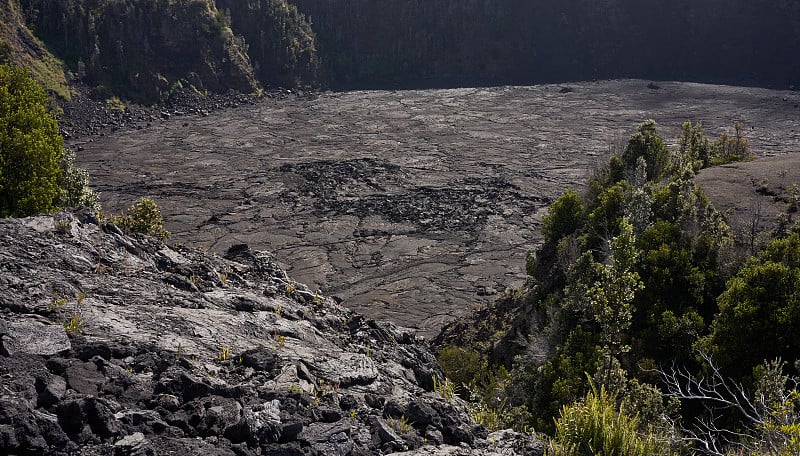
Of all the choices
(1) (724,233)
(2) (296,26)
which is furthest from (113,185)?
(2) (296,26)

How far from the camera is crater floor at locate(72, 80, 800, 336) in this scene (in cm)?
2878

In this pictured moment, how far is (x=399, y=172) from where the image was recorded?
1652 inches

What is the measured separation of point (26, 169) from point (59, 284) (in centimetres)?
796

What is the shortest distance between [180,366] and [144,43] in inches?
2679


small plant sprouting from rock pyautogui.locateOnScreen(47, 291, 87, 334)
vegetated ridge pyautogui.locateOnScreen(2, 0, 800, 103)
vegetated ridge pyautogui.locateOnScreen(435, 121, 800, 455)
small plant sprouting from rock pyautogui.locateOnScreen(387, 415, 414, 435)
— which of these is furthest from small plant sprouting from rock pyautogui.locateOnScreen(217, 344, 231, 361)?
vegetated ridge pyautogui.locateOnScreen(2, 0, 800, 103)

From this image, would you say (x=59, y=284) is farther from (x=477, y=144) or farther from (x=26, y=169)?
(x=477, y=144)

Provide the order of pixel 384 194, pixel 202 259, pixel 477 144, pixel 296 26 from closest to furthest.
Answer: pixel 202 259, pixel 384 194, pixel 477 144, pixel 296 26

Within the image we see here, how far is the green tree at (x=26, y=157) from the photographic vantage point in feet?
A: 53.0

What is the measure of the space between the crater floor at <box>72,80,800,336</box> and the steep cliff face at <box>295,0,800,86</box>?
1261cm

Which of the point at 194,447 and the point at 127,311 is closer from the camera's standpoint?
the point at 194,447

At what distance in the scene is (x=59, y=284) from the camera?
34.1ft

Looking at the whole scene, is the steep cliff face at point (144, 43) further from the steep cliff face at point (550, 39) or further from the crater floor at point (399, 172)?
the steep cliff face at point (550, 39)

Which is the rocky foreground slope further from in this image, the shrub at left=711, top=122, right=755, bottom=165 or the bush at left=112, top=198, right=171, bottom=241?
the shrub at left=711, top=122, right=755, bottom=165

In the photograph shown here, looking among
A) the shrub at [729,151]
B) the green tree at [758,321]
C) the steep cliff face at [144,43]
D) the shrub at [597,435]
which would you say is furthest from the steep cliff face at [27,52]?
the shrub at [597,435]
